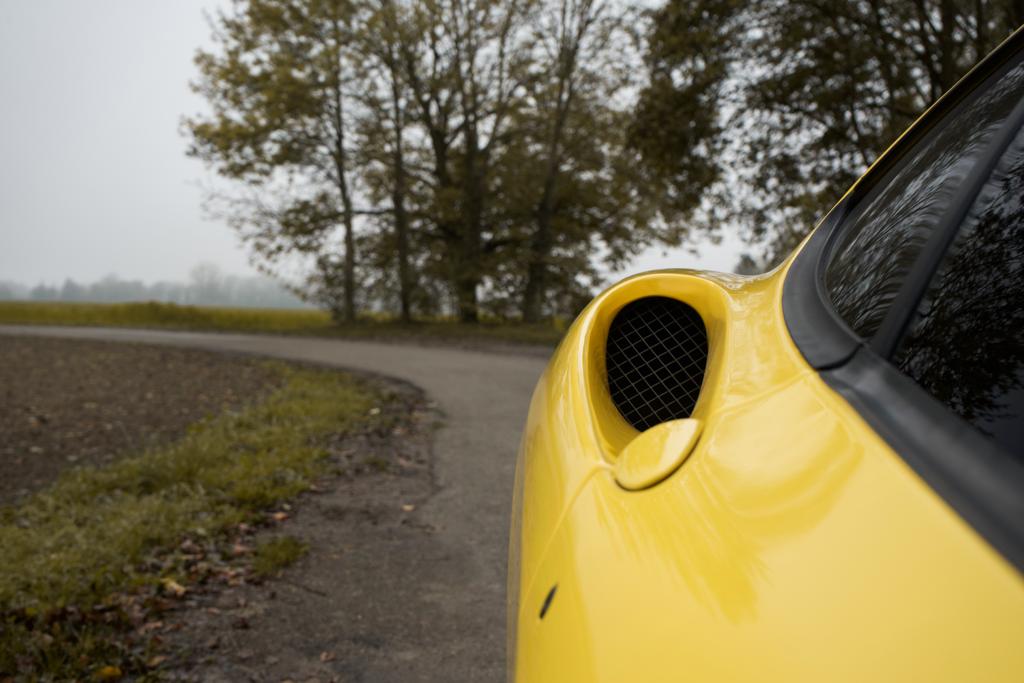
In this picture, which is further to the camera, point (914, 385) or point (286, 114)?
point (286, 114)

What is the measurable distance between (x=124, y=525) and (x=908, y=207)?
13.1 feet

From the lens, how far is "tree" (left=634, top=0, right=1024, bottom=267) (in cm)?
1147

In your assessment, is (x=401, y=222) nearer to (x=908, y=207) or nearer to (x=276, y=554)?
(x=276, y=554)

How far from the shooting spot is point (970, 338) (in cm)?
88

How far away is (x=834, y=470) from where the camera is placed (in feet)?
2.60

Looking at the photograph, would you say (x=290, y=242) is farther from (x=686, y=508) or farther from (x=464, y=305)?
(x=686, y=508)

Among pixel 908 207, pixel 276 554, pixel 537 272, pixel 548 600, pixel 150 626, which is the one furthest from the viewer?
pixel 537 272

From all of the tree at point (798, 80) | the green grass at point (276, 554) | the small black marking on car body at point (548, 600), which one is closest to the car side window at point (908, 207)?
the small black marking on car body at point (548, 600)

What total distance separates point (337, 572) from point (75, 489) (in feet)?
8.09

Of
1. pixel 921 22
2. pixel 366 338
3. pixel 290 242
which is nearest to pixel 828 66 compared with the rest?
pixel 921 22

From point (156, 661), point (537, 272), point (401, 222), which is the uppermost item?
point (401, 222)

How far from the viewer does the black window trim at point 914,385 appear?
0.65 meters

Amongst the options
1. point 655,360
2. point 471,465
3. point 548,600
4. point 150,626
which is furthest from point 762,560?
point 471,465

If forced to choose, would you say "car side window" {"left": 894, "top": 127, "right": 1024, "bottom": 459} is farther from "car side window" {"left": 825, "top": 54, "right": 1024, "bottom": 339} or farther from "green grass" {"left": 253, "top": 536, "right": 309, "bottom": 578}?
"green grass" {"left": 253, "top": 536, "right": 309, "bottom": 578}
